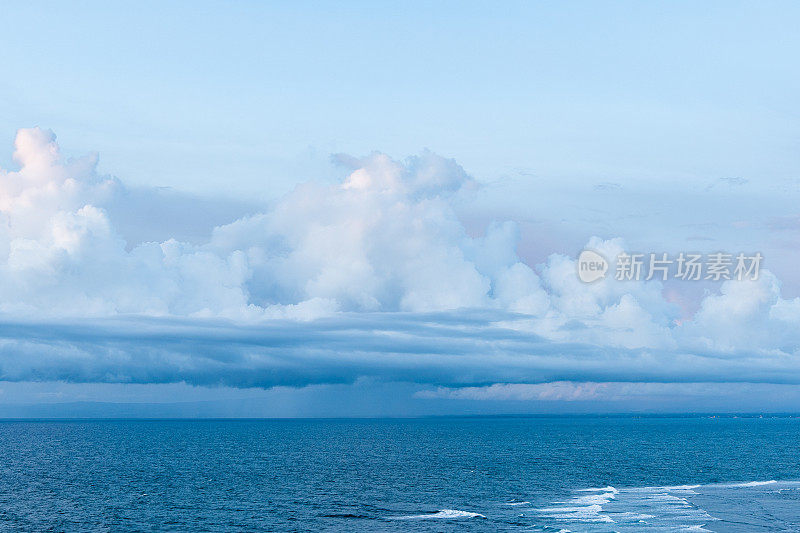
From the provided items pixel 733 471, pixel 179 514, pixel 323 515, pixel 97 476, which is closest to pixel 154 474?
pixel 97 476

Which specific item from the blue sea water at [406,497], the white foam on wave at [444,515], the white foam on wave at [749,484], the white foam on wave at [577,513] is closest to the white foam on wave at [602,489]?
the blue sea water at [406,497]

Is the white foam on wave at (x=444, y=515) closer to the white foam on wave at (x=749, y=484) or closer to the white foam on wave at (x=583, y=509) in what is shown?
the white foam on wave at (x=583, y=509)

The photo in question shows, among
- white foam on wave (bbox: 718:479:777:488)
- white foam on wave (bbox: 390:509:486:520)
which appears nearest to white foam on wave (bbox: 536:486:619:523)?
white foam on wave (bbox: 390:509:486:520)

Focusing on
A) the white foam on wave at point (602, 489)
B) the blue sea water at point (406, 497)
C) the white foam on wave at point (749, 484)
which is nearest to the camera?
the blue sea water at point (406, 497)

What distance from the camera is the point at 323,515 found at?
107 m

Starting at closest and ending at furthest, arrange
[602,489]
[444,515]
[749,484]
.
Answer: [444,515] < [602,489] < [749,484]

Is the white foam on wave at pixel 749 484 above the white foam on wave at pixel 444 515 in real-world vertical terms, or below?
below

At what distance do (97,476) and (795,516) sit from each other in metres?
128

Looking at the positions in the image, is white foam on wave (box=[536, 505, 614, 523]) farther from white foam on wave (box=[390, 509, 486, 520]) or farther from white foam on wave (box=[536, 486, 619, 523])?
white foam on wave (box=[390, 509, 486, 520])

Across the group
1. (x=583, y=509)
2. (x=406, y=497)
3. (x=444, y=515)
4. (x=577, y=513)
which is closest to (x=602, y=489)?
(x=583, y=509)

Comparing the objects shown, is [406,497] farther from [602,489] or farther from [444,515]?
[602,489]

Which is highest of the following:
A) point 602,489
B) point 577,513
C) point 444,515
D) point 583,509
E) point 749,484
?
point 577,513

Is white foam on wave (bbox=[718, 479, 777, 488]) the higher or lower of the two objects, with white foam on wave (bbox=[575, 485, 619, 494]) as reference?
lower

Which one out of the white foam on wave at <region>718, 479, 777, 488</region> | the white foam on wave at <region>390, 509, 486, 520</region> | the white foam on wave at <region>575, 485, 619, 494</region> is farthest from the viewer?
the white foam on wave at <region>718, 479, 777, 488</region>
